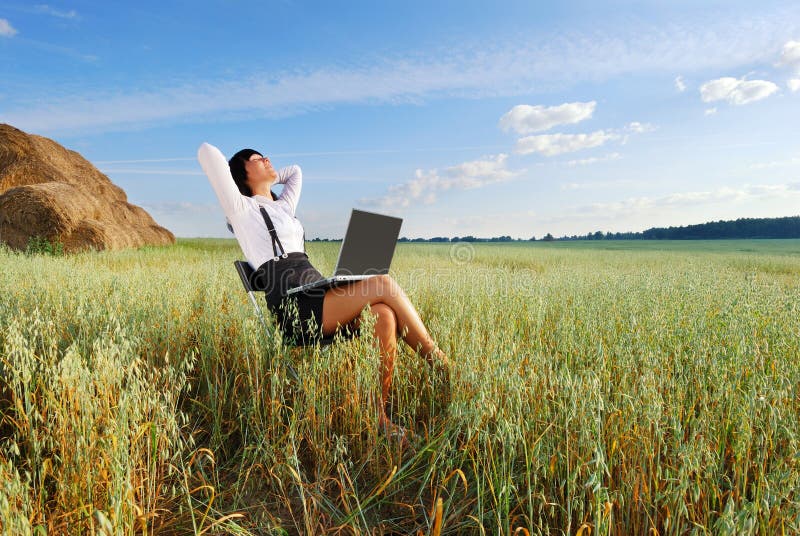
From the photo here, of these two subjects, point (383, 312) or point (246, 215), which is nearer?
point (383, 312)

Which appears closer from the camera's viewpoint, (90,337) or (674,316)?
(90,337)

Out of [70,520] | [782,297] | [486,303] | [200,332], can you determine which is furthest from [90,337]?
[782,297]

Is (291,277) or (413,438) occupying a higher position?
(291,277)

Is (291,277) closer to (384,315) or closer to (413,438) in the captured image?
(384,315)

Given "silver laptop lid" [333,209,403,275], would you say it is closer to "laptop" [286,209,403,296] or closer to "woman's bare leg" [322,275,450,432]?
"laptop" [286,209,403,296]

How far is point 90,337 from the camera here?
310 cm

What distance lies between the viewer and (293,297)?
3037mm

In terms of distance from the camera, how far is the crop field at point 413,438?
5.56 feet

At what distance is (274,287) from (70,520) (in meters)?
1.79

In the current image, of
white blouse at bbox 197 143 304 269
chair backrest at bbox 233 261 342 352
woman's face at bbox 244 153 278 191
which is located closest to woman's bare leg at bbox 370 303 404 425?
chair backrest at bbox 233 261 342 352

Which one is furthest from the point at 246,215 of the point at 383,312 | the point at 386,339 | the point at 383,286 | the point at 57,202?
the point at 57,202

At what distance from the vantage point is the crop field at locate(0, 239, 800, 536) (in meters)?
1.69

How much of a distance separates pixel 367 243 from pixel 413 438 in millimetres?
1438

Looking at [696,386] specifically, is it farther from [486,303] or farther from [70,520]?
[70,520]
